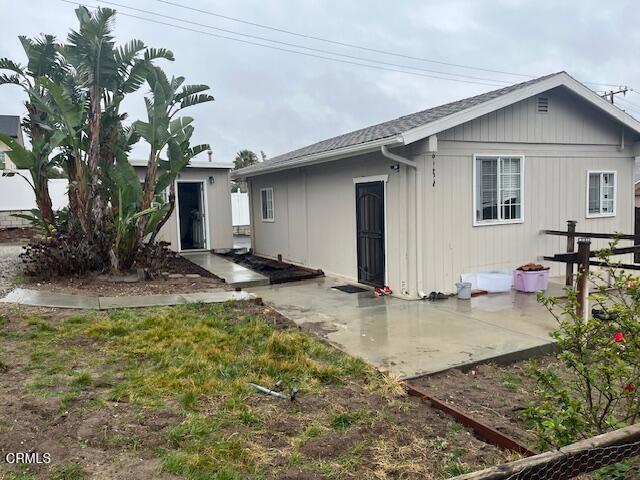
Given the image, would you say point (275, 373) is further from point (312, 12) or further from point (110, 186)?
point (312, 12)

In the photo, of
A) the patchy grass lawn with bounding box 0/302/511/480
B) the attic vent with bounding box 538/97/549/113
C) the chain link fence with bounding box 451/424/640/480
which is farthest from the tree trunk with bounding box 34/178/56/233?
the chain link fence with bounding box 451/424/640/480

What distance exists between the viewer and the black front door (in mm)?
8883

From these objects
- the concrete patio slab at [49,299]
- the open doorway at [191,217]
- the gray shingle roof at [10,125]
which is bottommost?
the concrete patio slab at [49,299]

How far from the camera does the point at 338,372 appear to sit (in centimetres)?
454

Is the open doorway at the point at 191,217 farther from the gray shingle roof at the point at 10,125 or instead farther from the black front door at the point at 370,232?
the gray shingle roof at the point at 10,125

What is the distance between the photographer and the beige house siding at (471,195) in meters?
8.14

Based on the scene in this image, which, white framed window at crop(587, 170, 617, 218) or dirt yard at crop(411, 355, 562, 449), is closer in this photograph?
dirt yard at crop(411, 355, 562, 449)

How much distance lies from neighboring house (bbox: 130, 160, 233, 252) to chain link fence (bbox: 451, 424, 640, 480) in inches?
553

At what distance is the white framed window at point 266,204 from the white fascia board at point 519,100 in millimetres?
7107

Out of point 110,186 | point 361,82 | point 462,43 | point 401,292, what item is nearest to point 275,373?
point 401,292

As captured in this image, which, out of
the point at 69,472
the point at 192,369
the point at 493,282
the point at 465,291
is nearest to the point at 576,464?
the point at 69,472

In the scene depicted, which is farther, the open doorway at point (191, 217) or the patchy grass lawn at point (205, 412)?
the open doorway at point (191, 217)

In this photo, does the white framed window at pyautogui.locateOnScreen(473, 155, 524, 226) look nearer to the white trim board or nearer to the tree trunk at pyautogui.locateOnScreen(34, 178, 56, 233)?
the white trim board

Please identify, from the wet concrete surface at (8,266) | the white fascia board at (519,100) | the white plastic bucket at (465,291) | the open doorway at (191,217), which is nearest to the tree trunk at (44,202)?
the wet concrete surface at (8,266)
